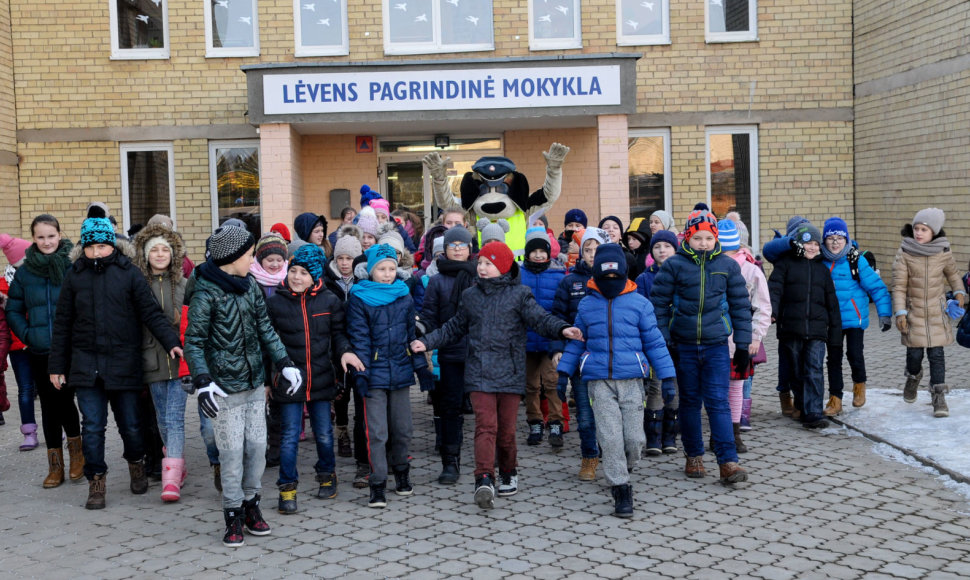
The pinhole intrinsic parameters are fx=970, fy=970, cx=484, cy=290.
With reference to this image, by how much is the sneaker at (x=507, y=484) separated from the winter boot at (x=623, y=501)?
2.63 feet

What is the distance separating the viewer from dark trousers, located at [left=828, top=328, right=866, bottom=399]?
8297 mm

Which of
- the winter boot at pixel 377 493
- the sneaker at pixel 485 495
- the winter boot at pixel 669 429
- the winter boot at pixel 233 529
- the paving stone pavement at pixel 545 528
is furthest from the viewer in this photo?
the winter boot at pixel 669 429

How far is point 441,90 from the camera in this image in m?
13.4

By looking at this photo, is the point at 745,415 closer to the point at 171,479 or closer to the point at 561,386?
the point at 561,386

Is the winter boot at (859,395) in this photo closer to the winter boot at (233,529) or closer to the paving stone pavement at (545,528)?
the paving stone pavement at (545,528)

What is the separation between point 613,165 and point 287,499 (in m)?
8.79

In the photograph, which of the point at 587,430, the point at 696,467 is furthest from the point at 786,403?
the point at 587,430

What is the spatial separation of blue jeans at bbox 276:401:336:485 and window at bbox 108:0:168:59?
10.3m

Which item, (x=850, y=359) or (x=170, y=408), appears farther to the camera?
(x=850, y=359)

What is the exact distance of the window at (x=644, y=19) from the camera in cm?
1512

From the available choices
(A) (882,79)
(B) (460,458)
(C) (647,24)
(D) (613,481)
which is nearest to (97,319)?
(B) (460,458)

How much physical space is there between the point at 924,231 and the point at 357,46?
9340 millimetres

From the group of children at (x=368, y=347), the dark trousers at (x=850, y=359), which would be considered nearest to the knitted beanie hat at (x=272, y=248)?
the group of children at (x=368, y=347)

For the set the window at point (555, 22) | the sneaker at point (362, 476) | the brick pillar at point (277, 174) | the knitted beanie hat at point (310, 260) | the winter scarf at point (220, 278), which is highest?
the window at point (555, 22)
